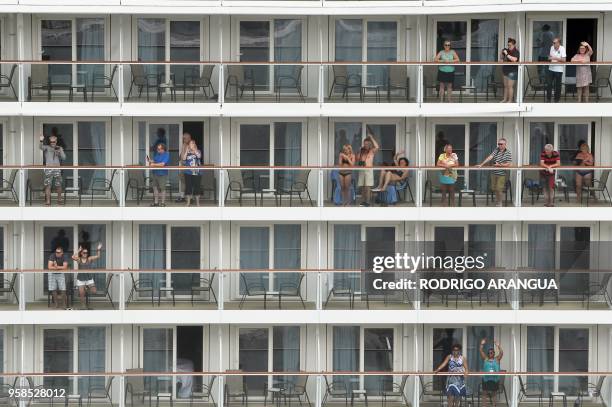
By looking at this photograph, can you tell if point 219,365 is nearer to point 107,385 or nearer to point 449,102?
point 107,385

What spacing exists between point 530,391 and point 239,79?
10.3 meters

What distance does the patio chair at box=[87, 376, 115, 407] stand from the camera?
174 feet

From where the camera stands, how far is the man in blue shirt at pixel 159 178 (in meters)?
52.8

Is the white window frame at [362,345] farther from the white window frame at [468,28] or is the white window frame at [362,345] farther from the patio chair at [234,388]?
the white window frame at [468,28]

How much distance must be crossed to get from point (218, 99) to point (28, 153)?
15.9 feet

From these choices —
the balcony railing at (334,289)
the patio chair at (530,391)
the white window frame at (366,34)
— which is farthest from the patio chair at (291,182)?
the patio chair at (530,391)

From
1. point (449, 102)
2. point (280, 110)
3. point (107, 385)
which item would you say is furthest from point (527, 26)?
point (107, 385)

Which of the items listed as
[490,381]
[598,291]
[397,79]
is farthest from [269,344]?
[598,291]

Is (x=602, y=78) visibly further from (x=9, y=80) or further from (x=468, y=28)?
(x=9, y=80)

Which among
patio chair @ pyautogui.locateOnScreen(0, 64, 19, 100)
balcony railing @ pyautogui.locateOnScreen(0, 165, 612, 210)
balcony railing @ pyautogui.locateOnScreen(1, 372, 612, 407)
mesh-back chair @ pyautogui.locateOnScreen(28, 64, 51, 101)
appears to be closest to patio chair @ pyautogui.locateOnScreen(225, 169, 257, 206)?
balcony railing @ pyautogui.locateOnScreen(0, 165, 612, 210)

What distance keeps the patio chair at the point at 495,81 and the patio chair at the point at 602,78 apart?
7.25 feet

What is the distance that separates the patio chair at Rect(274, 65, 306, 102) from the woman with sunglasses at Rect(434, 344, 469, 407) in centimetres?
Result: 719

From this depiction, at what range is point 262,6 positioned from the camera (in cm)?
5256

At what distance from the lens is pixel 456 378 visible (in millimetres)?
52844
